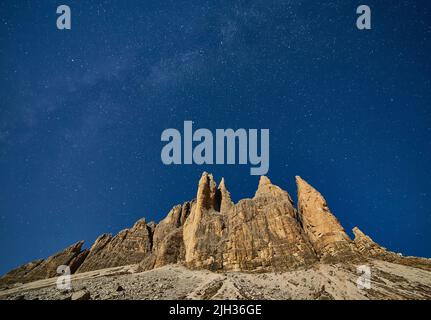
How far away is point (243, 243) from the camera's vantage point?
186 feet

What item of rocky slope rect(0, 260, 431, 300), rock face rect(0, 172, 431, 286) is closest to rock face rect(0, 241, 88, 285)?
rock face rect(0, 172, 431, 286)

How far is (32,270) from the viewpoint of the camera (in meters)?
73.2

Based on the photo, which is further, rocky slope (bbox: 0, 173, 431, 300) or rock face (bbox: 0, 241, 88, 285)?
rock face (bbox: 0, 241, 88, 285)

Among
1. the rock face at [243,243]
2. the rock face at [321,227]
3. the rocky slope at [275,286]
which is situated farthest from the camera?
the rock face at [243,243]

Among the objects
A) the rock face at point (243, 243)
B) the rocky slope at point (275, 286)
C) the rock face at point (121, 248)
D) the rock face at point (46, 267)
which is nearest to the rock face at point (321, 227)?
the rock face at point (243, 243)

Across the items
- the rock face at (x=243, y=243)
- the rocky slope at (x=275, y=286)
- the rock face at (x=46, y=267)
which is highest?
the rock face at (x=243, y=243)

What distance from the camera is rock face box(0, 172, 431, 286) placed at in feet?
161

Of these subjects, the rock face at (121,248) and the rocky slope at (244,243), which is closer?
the rocky slope at (244,243)

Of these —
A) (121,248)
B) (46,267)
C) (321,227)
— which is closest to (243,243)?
(321,227)

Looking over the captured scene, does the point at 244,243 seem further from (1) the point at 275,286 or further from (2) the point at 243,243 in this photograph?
(1) the point at 275,286

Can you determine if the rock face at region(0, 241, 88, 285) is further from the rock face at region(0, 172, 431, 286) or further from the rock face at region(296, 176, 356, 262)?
the rock face at region(296, 176, 356, 262)

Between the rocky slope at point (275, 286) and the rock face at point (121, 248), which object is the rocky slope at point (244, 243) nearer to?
the rock face at point (121, 248)

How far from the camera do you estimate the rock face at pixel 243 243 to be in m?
48.9
